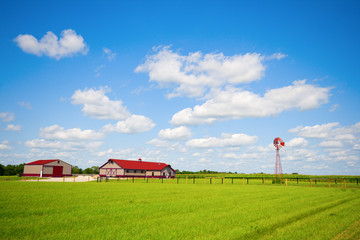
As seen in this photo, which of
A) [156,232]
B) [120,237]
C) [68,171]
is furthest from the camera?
[68,171]

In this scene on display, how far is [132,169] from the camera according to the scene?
82812mm

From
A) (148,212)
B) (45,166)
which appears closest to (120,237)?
(148,212)

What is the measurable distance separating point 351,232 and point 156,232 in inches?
293

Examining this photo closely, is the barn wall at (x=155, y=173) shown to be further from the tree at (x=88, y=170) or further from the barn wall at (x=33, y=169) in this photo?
the tree at (x=88, y=170)

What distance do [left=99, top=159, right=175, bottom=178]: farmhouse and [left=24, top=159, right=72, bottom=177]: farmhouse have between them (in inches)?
458

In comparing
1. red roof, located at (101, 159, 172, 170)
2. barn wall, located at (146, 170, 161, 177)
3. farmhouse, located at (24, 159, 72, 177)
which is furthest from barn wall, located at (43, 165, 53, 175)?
barn wall, located at (146, 170, 161, 177)

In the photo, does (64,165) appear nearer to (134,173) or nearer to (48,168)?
(48,168)

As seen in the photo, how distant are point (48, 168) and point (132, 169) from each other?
982 inches

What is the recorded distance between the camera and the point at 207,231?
30.7ft

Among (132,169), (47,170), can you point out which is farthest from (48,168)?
(132,169)

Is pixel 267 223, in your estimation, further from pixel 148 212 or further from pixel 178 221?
pixel 148 212

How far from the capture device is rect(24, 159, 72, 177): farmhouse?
76625 mm

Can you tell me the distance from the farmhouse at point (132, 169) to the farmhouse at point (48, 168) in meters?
11.6

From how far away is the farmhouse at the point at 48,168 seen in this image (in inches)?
3017
